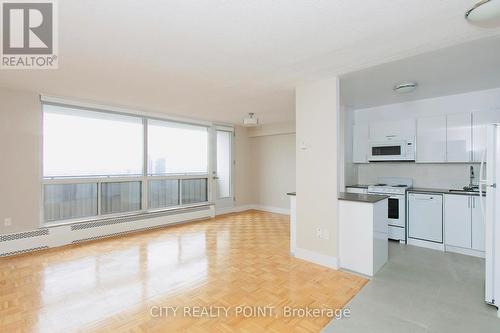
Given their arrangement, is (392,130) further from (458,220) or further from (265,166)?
(265,166)

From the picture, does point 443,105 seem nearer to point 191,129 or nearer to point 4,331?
point 191,129

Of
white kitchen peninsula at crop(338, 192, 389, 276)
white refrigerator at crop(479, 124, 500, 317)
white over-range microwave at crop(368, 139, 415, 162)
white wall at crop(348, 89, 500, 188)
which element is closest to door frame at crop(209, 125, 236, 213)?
white wall at crop(348, 89, 500, 188)

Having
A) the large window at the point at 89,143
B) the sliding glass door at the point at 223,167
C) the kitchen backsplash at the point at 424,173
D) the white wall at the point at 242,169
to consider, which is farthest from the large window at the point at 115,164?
the kitchen backsplash at the point at 424,173

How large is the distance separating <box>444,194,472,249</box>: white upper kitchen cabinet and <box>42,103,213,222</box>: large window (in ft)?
16.0

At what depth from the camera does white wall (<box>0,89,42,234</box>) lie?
11.9 ft

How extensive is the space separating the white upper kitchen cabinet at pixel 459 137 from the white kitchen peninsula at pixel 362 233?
1770 mm

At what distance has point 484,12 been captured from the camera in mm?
1720

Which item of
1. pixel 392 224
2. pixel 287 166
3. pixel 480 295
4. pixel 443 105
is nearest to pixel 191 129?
pixel 287 166

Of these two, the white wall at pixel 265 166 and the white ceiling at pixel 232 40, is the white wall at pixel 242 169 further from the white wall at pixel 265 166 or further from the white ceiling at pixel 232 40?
the white ceiling at pixel 232 40

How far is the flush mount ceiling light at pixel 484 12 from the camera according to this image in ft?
5.46

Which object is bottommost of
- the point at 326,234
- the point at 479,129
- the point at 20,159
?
the point at 326,234

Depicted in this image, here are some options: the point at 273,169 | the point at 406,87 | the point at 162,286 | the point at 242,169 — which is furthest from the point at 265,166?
the point at 162,286

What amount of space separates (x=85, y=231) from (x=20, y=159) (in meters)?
1.48

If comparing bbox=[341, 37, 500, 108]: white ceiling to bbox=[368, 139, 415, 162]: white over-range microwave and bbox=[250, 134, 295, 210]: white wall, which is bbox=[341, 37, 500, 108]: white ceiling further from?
bbox=[250, 134, 295, 210]: white wall
